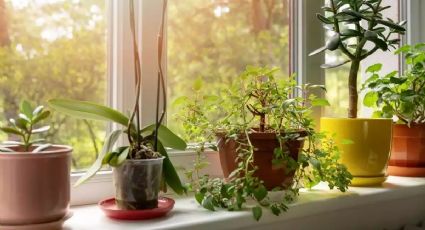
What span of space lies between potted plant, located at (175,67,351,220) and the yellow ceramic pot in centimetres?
13

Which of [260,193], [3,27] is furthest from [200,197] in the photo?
[3,27]

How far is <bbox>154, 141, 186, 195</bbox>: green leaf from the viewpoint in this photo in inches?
37.4

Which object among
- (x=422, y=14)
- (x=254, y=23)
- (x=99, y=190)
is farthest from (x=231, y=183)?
(x=422, y=14)

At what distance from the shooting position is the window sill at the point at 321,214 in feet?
2.80

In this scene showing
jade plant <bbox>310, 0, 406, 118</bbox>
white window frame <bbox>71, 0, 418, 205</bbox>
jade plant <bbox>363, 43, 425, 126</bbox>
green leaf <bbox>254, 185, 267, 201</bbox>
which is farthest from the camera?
jade plant <bbox>363, 43, 425, 126</bbox>

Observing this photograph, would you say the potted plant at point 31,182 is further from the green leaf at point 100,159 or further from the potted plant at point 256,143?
the potted plant at point 256,143

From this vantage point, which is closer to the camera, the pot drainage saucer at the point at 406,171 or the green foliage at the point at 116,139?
the green foliage at the point at 116,139

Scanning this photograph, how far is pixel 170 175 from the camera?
37.7 inches

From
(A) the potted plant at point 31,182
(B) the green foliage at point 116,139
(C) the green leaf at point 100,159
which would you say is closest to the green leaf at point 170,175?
(B) the green foliage at point 116,139

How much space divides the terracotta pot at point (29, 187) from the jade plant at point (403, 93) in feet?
3.34

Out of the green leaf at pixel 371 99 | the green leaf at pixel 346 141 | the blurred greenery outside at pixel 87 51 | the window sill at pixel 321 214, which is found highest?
the blurred greenery outside at pixel 87 51

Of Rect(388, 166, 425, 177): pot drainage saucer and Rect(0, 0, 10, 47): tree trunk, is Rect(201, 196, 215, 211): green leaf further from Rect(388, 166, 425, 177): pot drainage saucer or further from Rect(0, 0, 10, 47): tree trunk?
Rect(388, 166, 425, 177): pot drainage saucer

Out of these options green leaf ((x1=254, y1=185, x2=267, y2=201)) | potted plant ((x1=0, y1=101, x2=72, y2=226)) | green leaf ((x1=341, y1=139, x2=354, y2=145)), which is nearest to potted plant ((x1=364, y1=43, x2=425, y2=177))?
green leaf ((x1=341, y1=139, x2=354, y2=145))

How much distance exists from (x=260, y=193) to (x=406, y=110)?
68 cm
